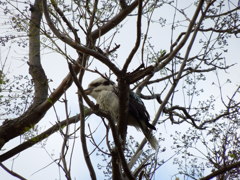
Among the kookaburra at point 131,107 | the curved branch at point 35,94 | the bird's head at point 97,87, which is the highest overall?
the curved branch at point 35,94

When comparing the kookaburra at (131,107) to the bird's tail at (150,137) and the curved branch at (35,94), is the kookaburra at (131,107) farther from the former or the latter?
the curved branch at (35,94)

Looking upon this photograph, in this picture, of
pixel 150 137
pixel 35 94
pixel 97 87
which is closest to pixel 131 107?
pixel 150 137

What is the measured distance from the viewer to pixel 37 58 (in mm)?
6223

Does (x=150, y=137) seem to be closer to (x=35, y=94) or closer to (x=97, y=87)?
(x=97, y=87)

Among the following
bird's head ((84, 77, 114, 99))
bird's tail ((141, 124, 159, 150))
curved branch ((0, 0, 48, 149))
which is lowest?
bird's tail ((141, 124, 159, 150))

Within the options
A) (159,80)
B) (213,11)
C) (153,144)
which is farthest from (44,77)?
(213,11)

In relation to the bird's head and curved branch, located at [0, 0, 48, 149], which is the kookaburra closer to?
the bird's head

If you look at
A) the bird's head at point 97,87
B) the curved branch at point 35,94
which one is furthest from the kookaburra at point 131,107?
the curved branch at point 35,94

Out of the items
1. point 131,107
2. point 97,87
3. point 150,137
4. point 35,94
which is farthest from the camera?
point 35,94

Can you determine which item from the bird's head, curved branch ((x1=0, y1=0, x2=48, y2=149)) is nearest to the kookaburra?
the bird's head

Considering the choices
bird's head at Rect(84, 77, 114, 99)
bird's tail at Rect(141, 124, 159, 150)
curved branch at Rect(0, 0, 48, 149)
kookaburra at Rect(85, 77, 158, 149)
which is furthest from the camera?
curved branch at Rect(0, 0, 48, 149)

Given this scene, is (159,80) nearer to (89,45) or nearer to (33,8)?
(89,45)

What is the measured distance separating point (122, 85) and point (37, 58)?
3.87 m

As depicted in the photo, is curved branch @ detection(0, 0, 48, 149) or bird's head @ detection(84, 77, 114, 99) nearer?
bird's head @ detection(84, 77, 114, 99)
